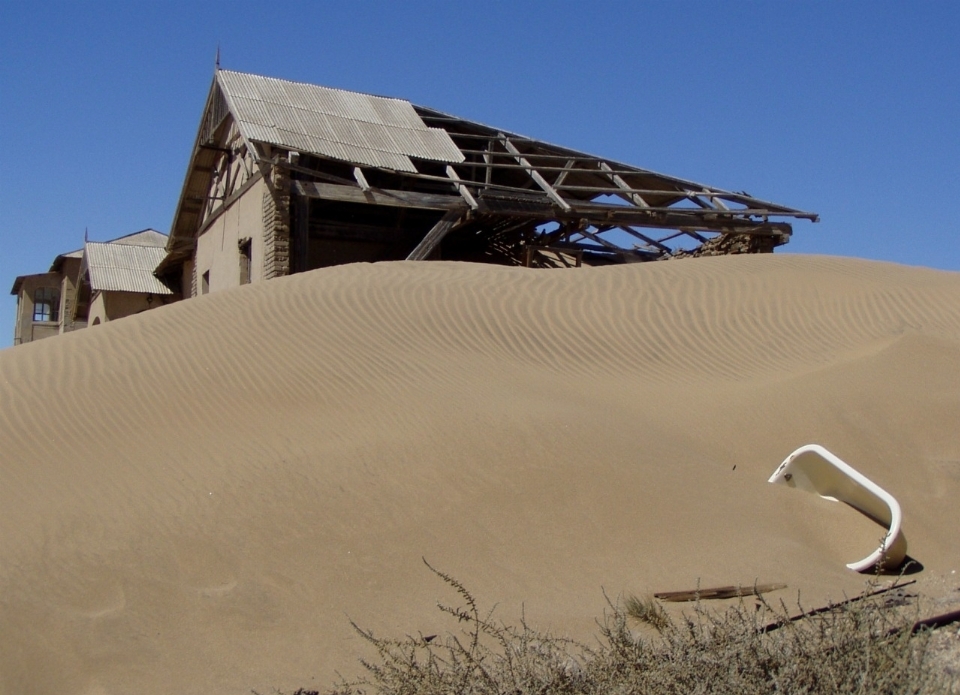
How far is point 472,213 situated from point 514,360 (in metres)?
8.17

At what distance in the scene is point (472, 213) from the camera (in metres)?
17.9

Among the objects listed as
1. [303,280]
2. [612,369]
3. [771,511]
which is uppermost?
[303,280]

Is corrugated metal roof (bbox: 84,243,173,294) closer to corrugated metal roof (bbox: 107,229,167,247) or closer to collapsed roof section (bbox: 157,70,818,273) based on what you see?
collapsed roof section (bbox: 157,70,818,273)

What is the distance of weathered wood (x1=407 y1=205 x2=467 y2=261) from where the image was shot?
57.6 feet

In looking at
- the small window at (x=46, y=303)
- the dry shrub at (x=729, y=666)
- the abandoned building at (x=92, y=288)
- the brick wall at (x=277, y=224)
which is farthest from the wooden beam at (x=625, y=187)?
the small window at (x=46, y=303)

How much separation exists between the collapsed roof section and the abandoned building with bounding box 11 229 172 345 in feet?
6.11

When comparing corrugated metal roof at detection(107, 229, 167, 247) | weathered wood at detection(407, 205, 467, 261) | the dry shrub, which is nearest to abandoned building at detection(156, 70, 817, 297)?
weathered wood at detection(407, 205, 467, 261)

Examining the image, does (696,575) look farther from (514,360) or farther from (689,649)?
(514,360)

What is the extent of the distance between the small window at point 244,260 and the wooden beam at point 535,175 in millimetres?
5592

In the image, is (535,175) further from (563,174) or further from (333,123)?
(333,123)

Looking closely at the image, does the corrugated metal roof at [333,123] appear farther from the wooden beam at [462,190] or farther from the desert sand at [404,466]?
the desert sand at [404,466]

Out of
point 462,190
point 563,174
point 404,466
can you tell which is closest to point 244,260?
point 462,190

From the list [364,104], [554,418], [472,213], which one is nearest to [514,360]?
[554,418]

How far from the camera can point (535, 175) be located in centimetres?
1973
